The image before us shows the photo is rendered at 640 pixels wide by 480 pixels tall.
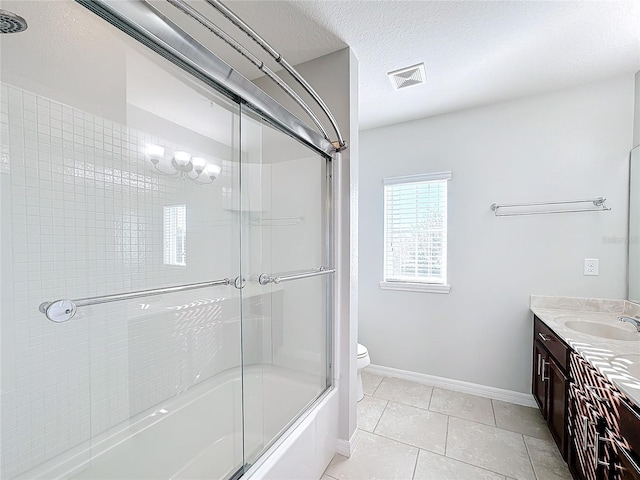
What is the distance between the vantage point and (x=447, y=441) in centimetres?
182

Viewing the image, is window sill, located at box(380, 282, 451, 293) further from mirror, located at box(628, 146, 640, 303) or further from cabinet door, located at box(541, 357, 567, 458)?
mirror, located at box(628, 146, 640, 303)

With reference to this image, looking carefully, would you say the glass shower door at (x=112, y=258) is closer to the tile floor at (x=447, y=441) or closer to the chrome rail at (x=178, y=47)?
the chrome rail at (x=178, y=47)

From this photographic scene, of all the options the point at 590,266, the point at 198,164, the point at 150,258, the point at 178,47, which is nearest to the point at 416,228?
the point at 590,266

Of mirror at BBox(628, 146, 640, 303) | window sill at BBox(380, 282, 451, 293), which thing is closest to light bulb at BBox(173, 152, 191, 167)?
window sill at BBox(380, 282, 451, 293)

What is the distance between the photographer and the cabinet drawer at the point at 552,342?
1.54m

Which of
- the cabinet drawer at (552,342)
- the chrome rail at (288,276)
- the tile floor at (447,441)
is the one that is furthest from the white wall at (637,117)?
the chrome rail at (288,276)

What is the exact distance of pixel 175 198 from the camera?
1415mm

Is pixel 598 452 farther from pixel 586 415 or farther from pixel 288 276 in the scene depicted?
pixel 288 276

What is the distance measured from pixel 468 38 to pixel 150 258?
6.80 feet

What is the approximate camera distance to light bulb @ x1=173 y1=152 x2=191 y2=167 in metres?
1.43

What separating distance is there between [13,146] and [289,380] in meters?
1.61

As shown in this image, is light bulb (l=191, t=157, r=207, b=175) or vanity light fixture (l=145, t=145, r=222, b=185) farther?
light bulb (l=191, t=157, r=207, b=175)

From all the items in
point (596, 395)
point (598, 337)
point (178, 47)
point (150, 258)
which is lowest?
point (596, 395)

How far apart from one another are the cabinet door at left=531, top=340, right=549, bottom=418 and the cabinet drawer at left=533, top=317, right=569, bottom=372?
68 millimetres
